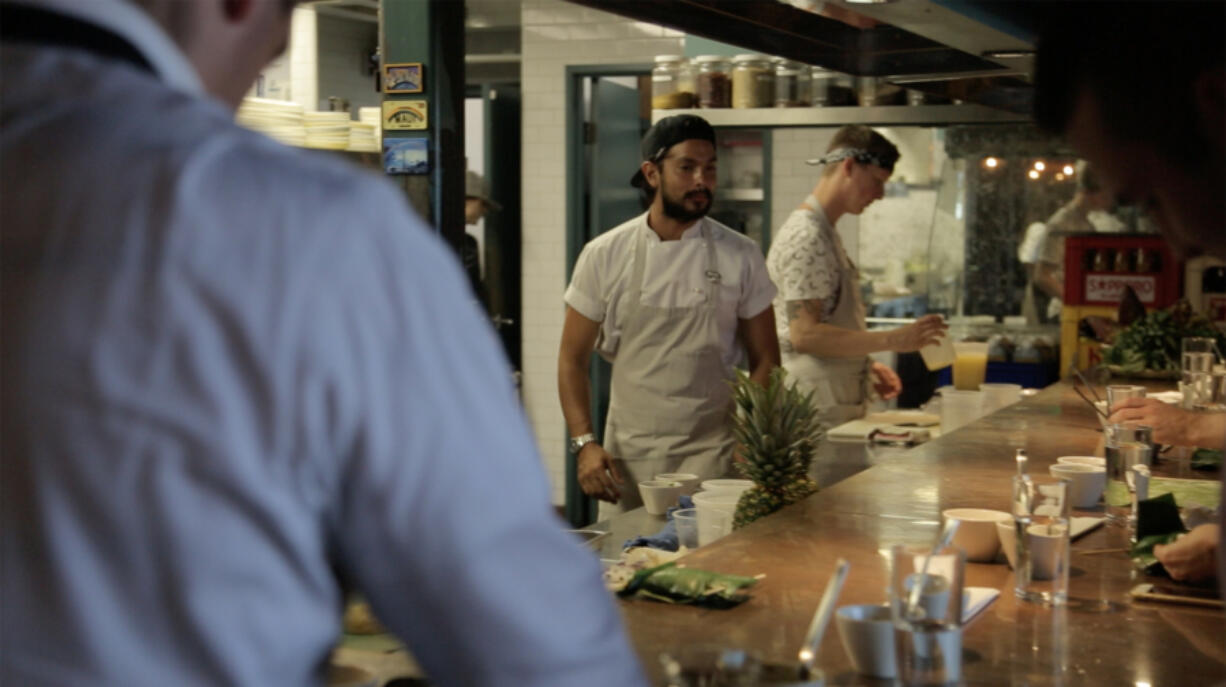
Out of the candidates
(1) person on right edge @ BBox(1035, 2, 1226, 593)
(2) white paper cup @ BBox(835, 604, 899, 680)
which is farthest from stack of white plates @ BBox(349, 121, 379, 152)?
(1) person on right edge @ BBox(1035, 2, 1226, 593)

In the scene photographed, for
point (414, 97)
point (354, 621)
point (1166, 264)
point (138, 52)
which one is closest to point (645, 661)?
point (354, 621)

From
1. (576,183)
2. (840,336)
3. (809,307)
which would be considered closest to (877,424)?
(840,336)

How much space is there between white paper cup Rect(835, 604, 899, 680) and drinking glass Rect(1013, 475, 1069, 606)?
1.82 feet

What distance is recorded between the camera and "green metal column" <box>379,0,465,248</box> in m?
3.99

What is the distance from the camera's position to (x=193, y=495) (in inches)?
33.8

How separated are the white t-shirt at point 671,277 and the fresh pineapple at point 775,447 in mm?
1668

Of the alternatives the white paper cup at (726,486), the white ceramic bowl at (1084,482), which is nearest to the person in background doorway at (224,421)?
the white paper cup at (726,486)

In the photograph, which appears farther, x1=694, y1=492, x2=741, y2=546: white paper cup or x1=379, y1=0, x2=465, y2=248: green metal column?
x1=379, y1=0, x2=465, y2=248: green metal column

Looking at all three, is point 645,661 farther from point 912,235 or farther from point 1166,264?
point 912,235

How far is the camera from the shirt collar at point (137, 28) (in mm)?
917

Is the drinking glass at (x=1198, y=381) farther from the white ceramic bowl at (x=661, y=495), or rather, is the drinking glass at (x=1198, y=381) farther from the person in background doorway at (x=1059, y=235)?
the person in background doorway at (x=1059, y=235)

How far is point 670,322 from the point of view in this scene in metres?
4.90

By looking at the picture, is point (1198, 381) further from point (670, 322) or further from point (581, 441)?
point (581, 441)

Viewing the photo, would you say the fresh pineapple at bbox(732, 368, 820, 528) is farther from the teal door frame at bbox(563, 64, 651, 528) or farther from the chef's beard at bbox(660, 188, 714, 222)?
the teal door frame at bbox(563, 64, 651, 528)
